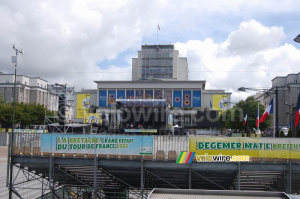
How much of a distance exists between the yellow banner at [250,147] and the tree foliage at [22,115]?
67616 mm

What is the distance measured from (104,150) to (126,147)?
1.03m

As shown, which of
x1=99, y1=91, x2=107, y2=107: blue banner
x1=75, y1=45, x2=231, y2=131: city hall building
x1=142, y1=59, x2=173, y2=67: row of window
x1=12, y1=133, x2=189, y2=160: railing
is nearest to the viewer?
x1=12, y1=133, x2=189, y2=160: railing

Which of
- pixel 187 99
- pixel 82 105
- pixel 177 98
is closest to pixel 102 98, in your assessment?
pixel 82 105

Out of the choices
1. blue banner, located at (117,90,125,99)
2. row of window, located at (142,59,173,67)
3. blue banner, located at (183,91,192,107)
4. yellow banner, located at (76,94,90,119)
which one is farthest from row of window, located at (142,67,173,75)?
yellow banner, located at (76,94,90,119)

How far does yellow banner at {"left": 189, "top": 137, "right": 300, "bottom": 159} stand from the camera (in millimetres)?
13898

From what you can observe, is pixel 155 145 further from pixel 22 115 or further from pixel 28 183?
pixel 22 115

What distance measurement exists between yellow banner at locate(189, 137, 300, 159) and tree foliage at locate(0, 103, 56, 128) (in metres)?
67.6

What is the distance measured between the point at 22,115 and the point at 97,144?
6751 centimetres

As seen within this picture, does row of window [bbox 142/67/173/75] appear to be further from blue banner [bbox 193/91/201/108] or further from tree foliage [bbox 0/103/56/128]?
tree foliage [bbox 0/103/56/128]

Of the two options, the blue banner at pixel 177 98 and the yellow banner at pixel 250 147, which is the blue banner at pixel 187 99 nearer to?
the blue banner at pixel 177 98

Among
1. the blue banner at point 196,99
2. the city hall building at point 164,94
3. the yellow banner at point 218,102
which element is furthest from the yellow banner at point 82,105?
the blue banner at point 196,99

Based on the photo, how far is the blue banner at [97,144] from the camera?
46.9 feet

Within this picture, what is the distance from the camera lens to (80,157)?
14.6m

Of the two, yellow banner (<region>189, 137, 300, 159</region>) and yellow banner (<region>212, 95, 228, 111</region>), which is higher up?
yellow banner (<region>212, 95, 228, 111</region>)
